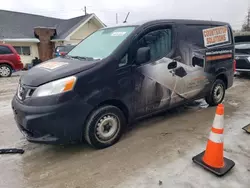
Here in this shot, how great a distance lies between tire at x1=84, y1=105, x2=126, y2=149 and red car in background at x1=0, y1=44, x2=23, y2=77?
32.1 ft

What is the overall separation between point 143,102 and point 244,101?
368 cm

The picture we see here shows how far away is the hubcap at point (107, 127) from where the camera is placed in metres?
3.08

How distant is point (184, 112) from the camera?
481 centimetres

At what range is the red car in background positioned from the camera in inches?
420

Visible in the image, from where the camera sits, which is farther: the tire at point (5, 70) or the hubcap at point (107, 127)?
the tire at point (5, 70)

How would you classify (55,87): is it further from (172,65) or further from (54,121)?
(172,65)

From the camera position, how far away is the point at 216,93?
5.07 meters

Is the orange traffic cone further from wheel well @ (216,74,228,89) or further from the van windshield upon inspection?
wheel well @ (216,74,228,89)

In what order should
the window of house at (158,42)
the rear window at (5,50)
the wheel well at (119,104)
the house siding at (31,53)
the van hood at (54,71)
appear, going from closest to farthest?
the van hood at (54,71), the wheel well at (119,104), the window of house at (158,42), the rear window at (5,50), the house siding at (31,53)

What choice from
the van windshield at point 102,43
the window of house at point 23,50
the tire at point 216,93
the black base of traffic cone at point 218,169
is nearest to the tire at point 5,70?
the window of house at point 23,50

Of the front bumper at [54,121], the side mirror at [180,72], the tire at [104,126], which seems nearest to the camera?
the front bumper at [54,121]

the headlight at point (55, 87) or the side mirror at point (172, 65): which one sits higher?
the side mirror at point (172, 65)

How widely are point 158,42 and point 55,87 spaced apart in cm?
195

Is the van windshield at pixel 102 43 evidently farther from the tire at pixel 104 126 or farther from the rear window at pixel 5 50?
the rear window at pixel 5 50
